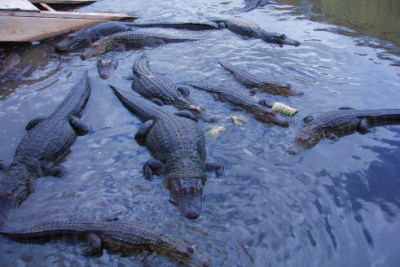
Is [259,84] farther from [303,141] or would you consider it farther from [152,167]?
[152,167]

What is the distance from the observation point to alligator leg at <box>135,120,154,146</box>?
18.3ft

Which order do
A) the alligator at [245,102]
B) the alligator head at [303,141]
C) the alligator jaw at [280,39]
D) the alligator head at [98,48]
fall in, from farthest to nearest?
the alligator jaw at [280,39] → the alligator head at [98,48] → the alligator at [245,102] → the alligator head at [303,141]

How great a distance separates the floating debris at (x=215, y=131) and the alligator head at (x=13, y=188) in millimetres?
2583

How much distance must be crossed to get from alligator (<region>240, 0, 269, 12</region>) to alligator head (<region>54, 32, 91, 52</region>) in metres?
5.12

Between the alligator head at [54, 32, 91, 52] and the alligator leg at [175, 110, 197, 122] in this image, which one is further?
the alligator head at [54, 32, 91, 52]

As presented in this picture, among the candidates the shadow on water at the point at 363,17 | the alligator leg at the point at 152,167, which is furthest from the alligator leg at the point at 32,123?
the shadow on water at the point at 363,17

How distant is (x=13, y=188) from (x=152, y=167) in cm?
167

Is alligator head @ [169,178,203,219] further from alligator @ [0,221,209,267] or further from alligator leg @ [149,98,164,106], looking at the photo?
alligator leg @ [149,98,164,106]

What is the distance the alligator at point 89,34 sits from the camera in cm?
859

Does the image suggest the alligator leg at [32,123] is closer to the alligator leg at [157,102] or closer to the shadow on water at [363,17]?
the alligator leg at [157,102]

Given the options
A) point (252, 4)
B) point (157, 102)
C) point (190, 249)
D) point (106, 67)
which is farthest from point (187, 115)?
point (252, 4)

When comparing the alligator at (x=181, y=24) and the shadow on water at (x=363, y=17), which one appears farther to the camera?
the alligator at (x=181, y=24)

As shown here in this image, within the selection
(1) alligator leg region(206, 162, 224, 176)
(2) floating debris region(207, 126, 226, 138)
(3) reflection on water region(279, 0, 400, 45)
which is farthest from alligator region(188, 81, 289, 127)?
(3) reflection on water region(279, 0, 400, 45)

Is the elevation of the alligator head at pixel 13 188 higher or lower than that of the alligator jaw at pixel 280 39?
lower
